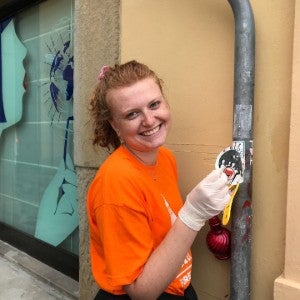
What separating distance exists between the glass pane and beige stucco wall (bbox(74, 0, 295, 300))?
1276 mm

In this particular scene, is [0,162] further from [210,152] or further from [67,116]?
[210,152]

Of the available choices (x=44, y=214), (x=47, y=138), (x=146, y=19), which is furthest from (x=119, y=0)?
(x=44, y=214)

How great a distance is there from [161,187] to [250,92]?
658mm

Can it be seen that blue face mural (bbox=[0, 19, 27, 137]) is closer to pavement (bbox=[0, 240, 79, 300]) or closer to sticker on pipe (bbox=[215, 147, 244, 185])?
pavement (bbox=[0, 240, 79, 300])

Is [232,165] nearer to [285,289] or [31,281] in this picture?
[285,289]

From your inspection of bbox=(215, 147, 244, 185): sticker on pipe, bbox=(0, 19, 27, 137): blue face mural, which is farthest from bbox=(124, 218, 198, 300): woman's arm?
bbox=(0, 19, 27, 137): blue face mural

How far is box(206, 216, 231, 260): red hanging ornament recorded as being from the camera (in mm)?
2061

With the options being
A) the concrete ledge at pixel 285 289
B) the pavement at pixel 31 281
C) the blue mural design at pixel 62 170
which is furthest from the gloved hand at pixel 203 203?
the blue mural design at pixel 62 170

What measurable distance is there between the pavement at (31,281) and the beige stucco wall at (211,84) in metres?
1.89

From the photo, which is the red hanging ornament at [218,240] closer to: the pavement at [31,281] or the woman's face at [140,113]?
the woman's face at [140,113]

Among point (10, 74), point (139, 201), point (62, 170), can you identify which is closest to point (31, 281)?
point (62, 170)

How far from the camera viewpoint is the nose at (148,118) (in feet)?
6.05

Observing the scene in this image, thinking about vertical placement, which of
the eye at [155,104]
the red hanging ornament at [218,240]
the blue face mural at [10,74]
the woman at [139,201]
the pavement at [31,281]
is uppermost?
the blue face mural at [10,74]

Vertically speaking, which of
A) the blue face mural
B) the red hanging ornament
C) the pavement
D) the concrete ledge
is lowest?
the pavement
